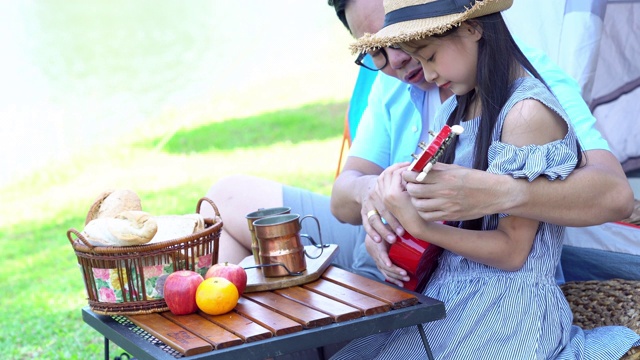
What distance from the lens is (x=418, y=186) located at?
1.96 m

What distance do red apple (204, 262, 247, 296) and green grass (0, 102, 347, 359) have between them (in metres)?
1.91

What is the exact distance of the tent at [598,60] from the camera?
9.31 feet

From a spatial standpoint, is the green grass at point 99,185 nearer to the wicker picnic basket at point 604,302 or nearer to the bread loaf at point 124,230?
the bread loaf at point 124,230

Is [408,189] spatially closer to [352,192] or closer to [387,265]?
[387,265]

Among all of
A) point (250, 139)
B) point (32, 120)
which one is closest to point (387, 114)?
point (250, 139)

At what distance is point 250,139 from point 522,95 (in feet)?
21.6

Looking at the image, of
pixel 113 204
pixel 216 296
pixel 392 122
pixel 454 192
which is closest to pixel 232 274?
pixel 216 296

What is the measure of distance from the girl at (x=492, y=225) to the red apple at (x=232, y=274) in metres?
0.34

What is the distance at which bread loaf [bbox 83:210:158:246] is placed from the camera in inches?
78.8

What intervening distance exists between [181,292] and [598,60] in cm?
206

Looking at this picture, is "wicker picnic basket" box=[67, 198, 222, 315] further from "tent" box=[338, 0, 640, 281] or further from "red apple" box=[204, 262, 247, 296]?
"tent" box=[338, 0, 640, 281]

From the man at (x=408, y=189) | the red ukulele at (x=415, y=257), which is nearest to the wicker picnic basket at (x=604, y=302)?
the man at (x=408, y=189)

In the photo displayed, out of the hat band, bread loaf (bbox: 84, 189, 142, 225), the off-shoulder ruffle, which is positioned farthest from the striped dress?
bread loaf (bbox: 84, 189, 142, 225)

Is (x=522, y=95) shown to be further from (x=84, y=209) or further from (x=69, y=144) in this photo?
(x=69, y=144)
